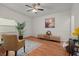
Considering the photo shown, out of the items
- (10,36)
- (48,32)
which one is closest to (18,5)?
(10,36)

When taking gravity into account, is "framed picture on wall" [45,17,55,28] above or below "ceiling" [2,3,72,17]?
below

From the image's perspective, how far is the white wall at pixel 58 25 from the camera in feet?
4.52

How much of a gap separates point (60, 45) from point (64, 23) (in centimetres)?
32

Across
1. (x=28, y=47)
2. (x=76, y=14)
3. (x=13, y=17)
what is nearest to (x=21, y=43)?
(x=28, y=47)

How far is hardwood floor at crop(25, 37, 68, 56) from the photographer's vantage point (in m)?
1.34

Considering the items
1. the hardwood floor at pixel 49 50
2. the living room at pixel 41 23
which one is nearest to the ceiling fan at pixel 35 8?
the living room at pixel 41 23

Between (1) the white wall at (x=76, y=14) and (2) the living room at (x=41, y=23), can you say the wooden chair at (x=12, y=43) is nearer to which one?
(2) the living room at (x=41, y=23)

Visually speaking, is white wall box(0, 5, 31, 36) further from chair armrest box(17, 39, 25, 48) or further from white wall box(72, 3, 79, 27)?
white wall box(72, 3, 79, 27)

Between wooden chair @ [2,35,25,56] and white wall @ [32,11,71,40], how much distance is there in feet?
0.83

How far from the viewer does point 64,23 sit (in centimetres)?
140

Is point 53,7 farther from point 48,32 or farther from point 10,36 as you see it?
point 10,36

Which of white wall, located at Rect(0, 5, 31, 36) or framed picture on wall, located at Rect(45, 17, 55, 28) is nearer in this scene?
white wall, located at Rect(0, 5, 31, 36)

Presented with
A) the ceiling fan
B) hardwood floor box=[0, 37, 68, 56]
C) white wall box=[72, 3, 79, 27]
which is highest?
the ceiling fan

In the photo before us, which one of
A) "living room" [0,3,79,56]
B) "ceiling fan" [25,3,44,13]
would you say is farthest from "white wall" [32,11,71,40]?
"ceiling fan" [25,3,44,13]
